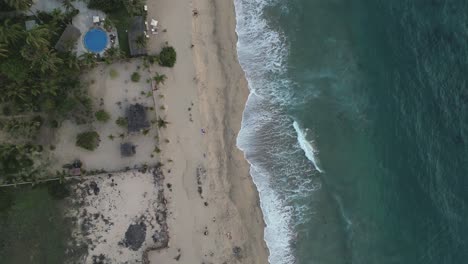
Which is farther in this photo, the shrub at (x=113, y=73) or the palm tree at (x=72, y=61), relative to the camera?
the shrub at (x=113, y=73)

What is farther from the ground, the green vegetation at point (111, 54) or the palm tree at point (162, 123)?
the green vegetation at point (111, 54)

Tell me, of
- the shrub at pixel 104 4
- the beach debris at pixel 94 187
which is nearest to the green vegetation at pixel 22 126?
the beach debris at pixel 94 187

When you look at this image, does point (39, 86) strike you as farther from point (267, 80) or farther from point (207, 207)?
point (267, 80)

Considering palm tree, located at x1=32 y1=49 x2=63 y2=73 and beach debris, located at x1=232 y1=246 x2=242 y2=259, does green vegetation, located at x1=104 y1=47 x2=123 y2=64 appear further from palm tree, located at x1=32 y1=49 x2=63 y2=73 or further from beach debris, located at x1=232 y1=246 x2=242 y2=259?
beach debris, located at x1=232 y1=246 x2=242 y2=259

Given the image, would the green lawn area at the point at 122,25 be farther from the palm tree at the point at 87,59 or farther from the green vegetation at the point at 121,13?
the palm tree at the point at 87,59

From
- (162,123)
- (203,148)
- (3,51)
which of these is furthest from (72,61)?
(203,148)

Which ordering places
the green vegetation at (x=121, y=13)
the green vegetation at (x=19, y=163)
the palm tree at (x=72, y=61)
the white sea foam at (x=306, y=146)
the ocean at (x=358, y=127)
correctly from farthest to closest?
the white sea foam at (x=306, y=146) < the ocean at (x=358, y=127) < the green vegetation at (x=121, y=13) < the palm tree at (x=72, y=61) < the green vegetation at (x=19, y=163)

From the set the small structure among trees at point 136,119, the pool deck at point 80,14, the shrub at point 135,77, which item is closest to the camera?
the pool deck at point 80,14

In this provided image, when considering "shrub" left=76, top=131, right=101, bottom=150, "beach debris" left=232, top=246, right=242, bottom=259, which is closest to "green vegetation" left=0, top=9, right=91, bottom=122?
"shrub" left=76, top=131, right=101, bottom=150
